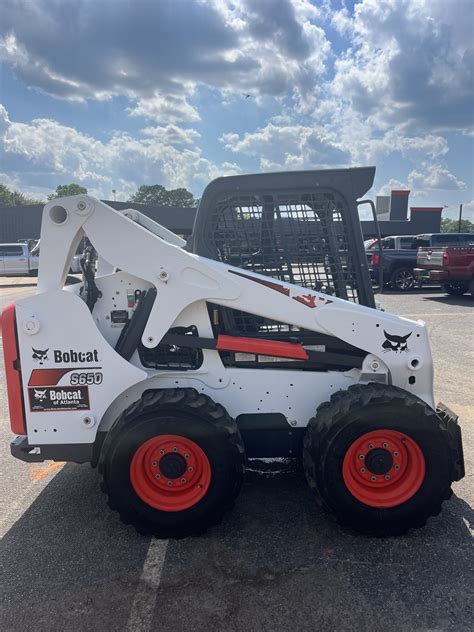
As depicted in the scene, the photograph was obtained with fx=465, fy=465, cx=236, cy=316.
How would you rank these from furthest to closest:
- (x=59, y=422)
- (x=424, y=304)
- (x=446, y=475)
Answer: (x=424, y=304) < (x=59, y=422) < (x=446, y=475)

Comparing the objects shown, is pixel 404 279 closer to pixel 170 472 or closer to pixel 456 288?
pixel 456 288

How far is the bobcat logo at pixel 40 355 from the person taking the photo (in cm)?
312

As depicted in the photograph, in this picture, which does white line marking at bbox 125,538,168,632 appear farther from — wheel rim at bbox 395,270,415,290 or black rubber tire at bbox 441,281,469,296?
wheel rim at bbox 395,270,415,290

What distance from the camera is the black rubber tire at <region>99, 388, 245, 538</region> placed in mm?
2969

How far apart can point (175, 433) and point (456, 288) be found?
43.9 ft

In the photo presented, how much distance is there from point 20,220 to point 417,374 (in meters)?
45.2

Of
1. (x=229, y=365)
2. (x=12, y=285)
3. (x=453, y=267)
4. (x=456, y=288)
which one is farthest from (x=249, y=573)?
(x=12, y=285)

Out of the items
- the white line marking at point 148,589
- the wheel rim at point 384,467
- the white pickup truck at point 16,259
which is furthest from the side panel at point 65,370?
the white pickup truck at point 16,259

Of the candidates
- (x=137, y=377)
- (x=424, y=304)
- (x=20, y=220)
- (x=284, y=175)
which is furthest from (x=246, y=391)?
(x=20, y=220)

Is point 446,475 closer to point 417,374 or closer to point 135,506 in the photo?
point 417,374

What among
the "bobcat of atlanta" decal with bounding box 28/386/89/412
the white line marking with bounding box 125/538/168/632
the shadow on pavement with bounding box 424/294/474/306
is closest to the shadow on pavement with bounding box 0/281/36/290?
the shadow on pavement with bounding box 424/294/474/306

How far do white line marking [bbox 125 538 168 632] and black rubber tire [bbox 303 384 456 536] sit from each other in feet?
3.49

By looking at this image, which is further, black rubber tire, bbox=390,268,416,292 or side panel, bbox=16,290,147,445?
black rubber tire, bbox=390,268,416,292

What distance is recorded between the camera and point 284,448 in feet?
11.0
